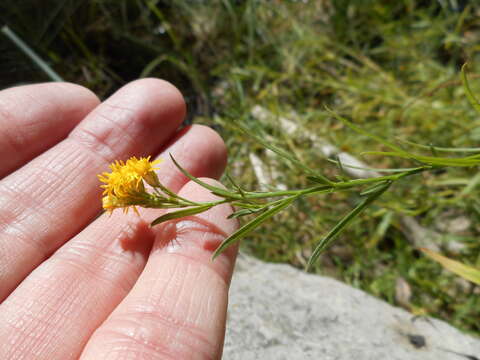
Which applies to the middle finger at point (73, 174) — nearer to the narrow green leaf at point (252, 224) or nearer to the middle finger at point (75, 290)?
the middle finger at point (75, 290)

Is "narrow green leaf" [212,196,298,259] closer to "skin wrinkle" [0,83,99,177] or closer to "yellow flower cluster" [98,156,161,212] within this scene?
"yellow flower cluster" [98,156,161,212]

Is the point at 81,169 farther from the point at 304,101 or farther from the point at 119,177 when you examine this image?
the point at 304,101

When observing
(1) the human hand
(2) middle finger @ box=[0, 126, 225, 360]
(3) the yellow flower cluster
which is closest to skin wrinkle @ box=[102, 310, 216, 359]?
(1) the human hand

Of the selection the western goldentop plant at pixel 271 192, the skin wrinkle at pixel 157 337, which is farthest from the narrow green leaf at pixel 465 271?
the skin wrinkle at pixel 157 337

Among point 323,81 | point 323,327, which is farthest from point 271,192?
point 323,81

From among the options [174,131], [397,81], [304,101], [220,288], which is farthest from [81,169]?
[397,81]
